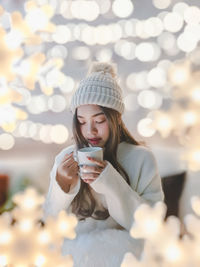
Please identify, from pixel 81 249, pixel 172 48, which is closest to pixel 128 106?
pixel 172 48

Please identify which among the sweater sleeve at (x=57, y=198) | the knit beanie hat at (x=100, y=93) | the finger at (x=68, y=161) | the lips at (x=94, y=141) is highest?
the knit beanie hat at (x=100, y=93)

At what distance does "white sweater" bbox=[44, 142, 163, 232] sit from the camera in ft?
2.64

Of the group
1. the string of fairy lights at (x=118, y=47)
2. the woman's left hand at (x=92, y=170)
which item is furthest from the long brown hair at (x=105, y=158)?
the string of fairy lights at (x=118, y=47)

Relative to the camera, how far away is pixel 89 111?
2.73 ft

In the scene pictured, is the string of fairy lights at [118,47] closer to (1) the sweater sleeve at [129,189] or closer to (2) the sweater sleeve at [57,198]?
(1) the sweater sleeve at [129,189]

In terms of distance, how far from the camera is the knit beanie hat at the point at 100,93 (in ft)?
2.66

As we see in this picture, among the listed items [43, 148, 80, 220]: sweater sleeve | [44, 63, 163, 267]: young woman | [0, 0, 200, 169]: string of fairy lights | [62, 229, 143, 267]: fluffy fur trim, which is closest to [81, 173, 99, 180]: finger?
[44, 63, 163, 267]: young woman

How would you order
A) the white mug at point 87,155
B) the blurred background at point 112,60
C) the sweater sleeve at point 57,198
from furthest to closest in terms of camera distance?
1. the blurred background at point 112,60
2. the sweater sleeve at point 57,198
3. the white mug at point 87,155

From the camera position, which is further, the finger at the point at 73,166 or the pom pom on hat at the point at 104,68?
the pom pom on hat at the point at 104,68

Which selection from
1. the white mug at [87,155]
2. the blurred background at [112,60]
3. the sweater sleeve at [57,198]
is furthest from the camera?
the blurred background at [112,60]

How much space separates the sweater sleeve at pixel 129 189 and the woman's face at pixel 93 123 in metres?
0.09

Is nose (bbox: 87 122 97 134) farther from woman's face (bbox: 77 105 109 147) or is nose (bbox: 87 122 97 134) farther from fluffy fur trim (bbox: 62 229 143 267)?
fluffy fur trim (bbox: 62 229 143 267)

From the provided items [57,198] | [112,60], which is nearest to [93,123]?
[57,198]

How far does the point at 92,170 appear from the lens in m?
0.75
